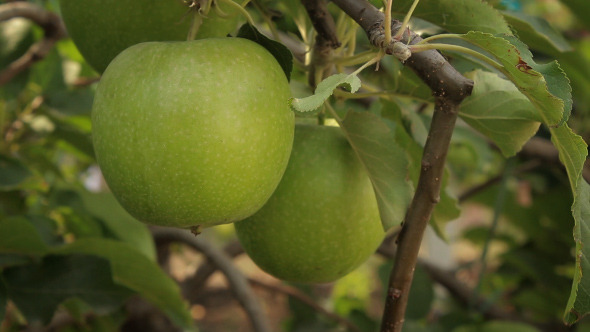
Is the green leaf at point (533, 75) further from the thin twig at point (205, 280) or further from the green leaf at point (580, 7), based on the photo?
the thin twig at point (205, 280)

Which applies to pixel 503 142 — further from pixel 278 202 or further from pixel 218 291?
pixel 218 291

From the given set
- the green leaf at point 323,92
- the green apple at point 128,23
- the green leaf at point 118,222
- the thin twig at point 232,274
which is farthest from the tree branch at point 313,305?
the green leaf at point 323,92

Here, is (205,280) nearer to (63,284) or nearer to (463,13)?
(63,284)

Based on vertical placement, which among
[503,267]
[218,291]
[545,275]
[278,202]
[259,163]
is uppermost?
[259,163]

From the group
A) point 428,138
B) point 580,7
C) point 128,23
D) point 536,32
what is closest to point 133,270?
point 128,23

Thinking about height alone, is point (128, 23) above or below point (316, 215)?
above

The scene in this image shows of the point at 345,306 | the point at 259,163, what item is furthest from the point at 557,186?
the point at 259,163
